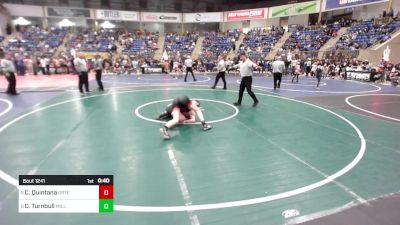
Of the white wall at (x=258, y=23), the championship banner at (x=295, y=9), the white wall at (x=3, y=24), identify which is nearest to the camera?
the championship banner at (x=295, y=9)

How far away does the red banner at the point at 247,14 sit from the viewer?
3650 centimetres

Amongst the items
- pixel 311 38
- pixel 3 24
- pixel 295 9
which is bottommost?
pixel 311 38

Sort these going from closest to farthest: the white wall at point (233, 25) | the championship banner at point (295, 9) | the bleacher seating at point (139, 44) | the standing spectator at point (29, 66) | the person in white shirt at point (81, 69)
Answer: the person in white shirt at point (81, 69) → the standing spectator at point (29, 66) → the championship banner at point (295, 9) → the bleacher seating at point (139, 44) → the white wall at point (233, 25)

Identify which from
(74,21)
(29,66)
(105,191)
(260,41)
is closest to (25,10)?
(74,21)

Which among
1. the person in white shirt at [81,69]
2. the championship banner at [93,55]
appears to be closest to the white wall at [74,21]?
the championship banner at [93,55]

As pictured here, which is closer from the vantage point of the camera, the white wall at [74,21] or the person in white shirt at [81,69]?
the person in white shirt at [81,69]

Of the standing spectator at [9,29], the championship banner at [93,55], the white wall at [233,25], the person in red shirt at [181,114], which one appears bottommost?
the person in red shirt at [181,114]

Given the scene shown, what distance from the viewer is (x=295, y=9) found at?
32.7m

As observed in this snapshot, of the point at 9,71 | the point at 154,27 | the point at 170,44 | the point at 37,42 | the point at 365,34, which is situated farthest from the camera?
the point at 154,27

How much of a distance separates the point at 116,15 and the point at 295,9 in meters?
23.2

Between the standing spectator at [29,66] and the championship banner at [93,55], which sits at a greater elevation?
the championship banner at [93,55]

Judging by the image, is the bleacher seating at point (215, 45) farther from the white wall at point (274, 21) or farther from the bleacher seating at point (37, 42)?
the bleacher seating at point (37, 42)

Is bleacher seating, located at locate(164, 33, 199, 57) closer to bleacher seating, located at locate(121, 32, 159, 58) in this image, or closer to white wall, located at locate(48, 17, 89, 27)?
bleacher seating, located at locate(121, 32, 159, 58)

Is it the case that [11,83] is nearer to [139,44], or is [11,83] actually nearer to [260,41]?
[139,44]
